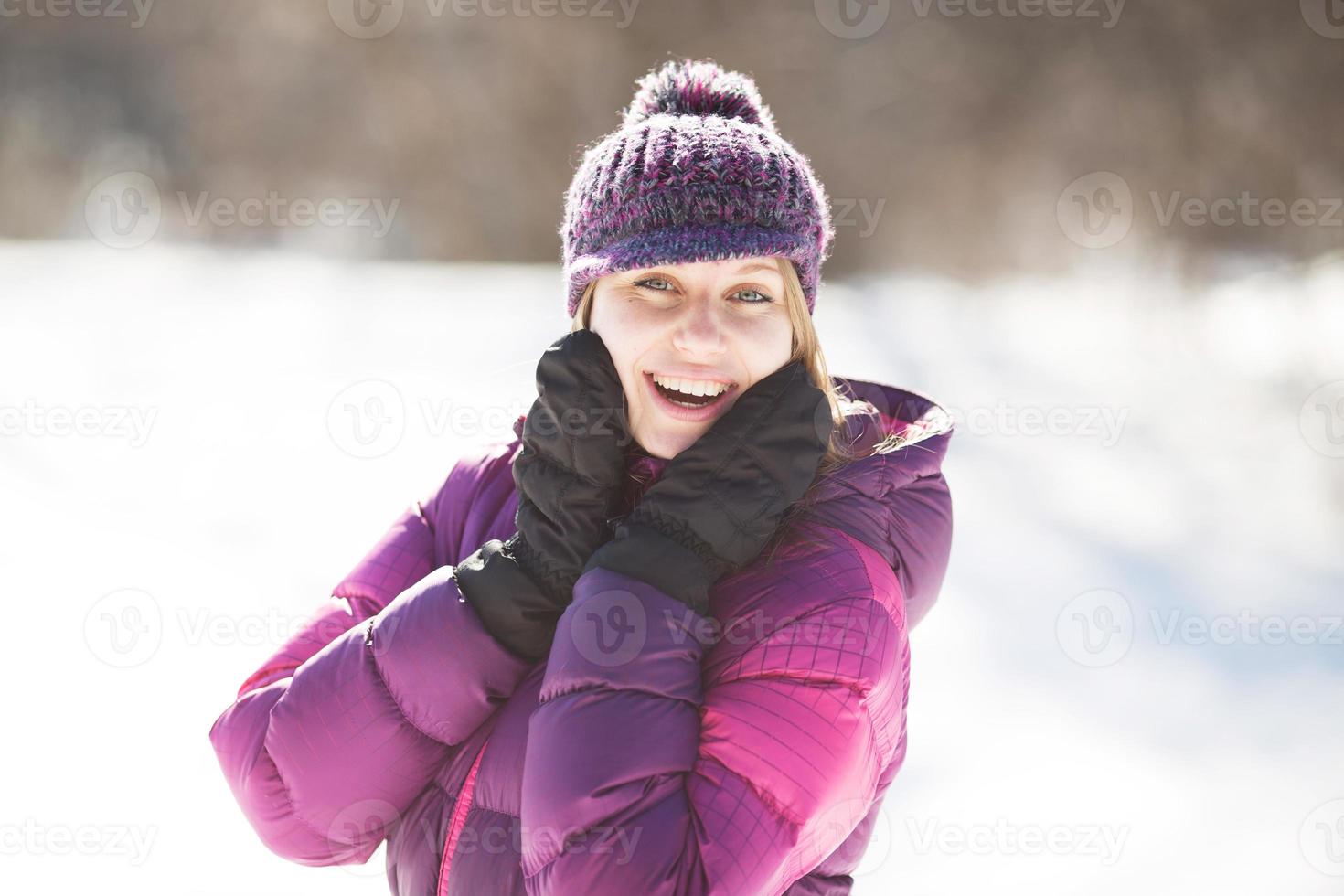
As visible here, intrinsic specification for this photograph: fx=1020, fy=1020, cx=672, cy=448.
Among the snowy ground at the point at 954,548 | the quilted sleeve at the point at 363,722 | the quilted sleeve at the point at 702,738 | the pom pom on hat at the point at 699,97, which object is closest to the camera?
the quilted sleeve at the point at 702,738

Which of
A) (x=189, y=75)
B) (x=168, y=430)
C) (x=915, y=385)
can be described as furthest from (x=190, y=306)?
(x=915, y=385)

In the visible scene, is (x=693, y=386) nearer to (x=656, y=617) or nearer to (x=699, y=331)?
(x=699, y=331)

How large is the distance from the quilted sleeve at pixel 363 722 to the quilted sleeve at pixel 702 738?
0.36 ft

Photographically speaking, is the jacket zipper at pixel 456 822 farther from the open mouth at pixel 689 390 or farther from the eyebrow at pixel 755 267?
the eyebrow at pixel 755 267

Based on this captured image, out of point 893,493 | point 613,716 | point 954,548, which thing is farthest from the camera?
point 954,548

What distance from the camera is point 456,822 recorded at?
2.87ft

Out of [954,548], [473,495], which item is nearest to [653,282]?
[473,495]

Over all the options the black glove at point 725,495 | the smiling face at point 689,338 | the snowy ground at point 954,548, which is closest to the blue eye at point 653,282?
the smiling face at point 689,338

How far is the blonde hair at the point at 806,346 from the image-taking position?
0.93 metres

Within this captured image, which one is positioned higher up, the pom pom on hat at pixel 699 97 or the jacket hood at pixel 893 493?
the pom pom on hat at pixel 699 97

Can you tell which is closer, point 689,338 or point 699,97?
point 689,338

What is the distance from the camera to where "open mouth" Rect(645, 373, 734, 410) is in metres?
0.89

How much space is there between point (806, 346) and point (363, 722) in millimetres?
513

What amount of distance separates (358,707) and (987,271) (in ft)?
11.9
